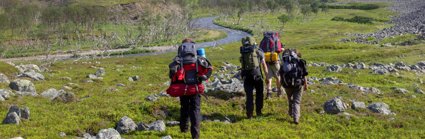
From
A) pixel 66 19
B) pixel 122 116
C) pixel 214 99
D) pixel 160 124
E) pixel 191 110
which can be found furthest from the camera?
pixel 66 19

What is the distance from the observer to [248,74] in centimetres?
1661

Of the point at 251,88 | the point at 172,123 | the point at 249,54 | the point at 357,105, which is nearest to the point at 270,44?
the point at 249,54

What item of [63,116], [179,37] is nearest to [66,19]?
[179,37]

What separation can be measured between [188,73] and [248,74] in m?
3.41

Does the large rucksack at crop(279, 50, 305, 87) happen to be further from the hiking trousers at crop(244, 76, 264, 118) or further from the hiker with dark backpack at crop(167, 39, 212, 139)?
the hiker with dark backpack at crop(167, 39, 212, 139)

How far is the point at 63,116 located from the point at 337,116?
11.0 meters

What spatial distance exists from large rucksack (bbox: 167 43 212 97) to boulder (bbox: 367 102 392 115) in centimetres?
828

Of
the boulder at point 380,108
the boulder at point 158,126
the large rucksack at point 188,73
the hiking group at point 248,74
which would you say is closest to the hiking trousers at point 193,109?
the hiking group at point 248,74

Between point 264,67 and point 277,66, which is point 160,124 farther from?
point 277,66

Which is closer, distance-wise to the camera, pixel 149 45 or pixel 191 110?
pixel 191 110

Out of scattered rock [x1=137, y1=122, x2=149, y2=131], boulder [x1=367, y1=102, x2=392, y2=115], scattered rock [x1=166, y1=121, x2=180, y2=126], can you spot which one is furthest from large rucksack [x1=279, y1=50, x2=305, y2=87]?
scattered rock [x1=137, y1=122, x2=149, y2=131]

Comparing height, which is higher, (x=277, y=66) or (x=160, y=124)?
(x=277, y=66)

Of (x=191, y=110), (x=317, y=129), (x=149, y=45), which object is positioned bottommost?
(x=149, y=45)

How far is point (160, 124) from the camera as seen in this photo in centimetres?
1608
